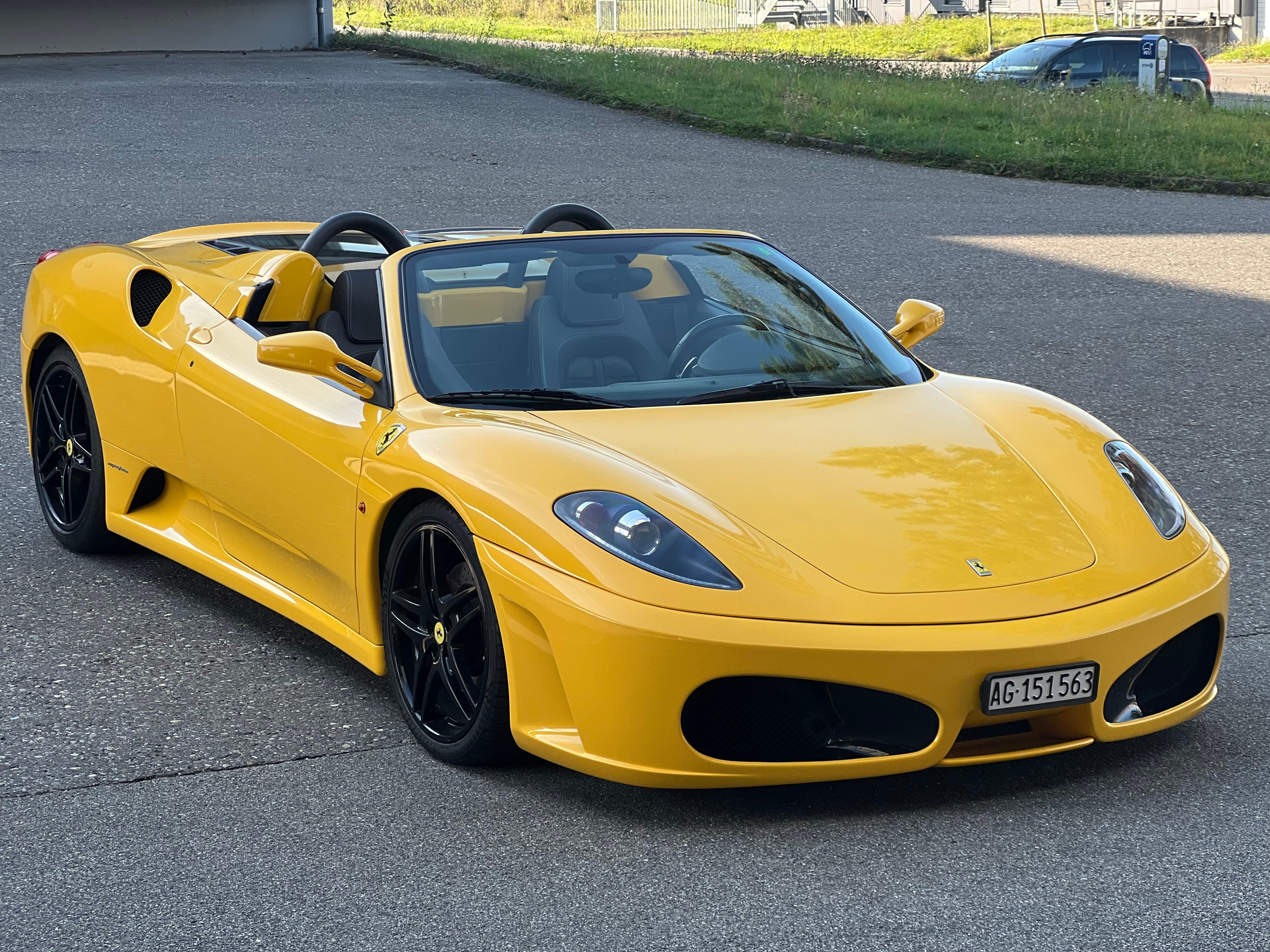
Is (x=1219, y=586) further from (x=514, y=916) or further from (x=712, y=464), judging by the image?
(x=514, y=916)

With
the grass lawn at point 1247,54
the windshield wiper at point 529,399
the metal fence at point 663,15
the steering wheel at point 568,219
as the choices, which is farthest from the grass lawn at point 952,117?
the metal fence at point 663,15

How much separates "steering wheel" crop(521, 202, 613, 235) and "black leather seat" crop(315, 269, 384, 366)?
23.2 inches

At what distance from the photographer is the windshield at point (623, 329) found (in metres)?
4.18

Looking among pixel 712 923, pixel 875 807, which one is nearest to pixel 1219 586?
pixel 875 807

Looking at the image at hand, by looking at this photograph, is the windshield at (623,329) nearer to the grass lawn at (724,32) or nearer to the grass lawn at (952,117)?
the grass lawn at (952,117)

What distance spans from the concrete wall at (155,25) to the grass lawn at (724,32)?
6906 millimetres

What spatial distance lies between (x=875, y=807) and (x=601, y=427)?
Result: 44.4 inches

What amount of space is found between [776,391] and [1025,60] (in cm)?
1914

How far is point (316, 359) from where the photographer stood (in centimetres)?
407

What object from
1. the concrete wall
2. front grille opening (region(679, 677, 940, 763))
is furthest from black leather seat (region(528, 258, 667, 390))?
the concrete wall

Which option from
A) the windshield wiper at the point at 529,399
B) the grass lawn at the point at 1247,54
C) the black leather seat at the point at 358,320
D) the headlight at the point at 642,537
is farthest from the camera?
the grass lawn at the point at 1247,54

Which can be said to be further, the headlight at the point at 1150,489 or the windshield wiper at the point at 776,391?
the windshield wiper at the point at 776,391

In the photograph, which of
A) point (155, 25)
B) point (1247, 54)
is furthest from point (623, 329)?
point (1247, 54)

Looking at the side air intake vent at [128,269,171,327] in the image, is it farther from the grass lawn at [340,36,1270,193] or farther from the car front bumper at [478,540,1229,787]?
the grass lawn at [340,36,1270,193]
